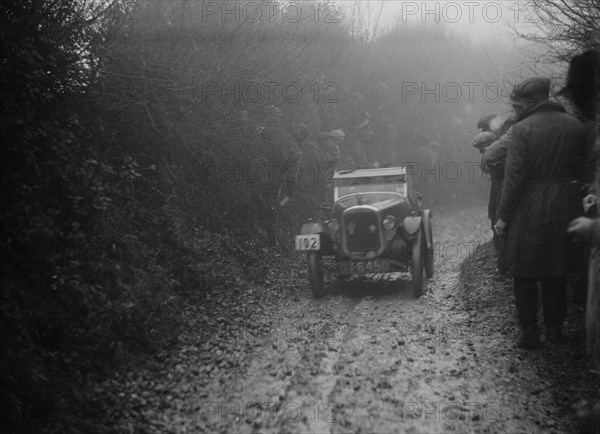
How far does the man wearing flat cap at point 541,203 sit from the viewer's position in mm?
4188

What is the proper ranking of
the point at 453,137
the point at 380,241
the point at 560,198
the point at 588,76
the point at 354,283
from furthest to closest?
the point at 453,137
the point at 354,283
the point at 380,241
the point at 588,76
the point at 560,198

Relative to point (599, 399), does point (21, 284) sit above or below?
above

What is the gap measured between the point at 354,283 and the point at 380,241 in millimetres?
1171

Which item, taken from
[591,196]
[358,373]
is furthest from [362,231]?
[591,196]

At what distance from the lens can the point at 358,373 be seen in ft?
13.4

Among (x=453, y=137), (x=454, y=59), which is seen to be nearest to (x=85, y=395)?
(x=453, y=137)

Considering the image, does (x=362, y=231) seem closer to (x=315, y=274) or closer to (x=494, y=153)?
(x=315, y=274)

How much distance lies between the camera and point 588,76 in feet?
15.3

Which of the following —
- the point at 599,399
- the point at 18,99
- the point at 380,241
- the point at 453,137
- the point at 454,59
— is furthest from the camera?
the point at 454,59

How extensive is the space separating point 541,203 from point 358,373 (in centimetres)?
→ 219

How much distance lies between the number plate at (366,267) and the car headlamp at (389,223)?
1.55ft

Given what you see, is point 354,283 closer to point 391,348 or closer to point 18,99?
point 391,348

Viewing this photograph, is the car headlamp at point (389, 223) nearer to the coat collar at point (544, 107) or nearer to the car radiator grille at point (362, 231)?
the car radiator grille at point (362, 231)

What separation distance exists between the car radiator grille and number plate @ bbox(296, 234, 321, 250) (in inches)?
18.8
